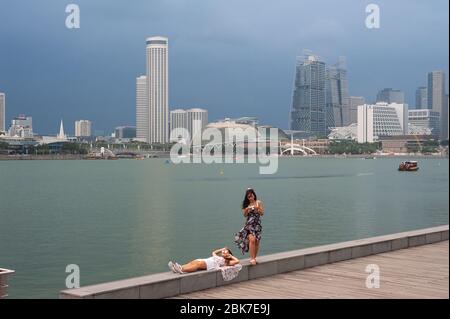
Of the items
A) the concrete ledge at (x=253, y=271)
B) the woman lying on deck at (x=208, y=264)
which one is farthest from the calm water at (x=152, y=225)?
the woman lying on deck at (x=208, y=264)

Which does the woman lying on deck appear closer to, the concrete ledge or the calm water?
the concrete ledge

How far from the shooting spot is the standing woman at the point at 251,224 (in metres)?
9.32

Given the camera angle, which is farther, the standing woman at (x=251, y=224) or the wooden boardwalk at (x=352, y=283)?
the standing woman at (x=251, y=224)

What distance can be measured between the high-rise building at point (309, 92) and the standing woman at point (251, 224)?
477 feet

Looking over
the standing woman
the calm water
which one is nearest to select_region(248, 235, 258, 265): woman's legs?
the standing woman

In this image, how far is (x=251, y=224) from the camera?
9.48 m

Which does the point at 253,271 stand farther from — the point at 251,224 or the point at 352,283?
the point at 352,283

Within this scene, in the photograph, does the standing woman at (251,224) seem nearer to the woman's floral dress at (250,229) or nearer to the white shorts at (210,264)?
the woman's floral dress at (250,229)

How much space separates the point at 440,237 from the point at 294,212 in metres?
26.3

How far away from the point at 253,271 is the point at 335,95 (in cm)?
16057

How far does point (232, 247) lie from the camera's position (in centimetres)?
2264

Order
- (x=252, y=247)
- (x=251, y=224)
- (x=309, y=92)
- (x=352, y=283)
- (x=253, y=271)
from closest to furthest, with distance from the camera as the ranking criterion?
(x=352, y=283) → (x=253, y=271) → (x=252, y=247) → (x=251, y=224) → (x=309, y=92)

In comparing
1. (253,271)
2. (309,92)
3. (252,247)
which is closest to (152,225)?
(252,247)
